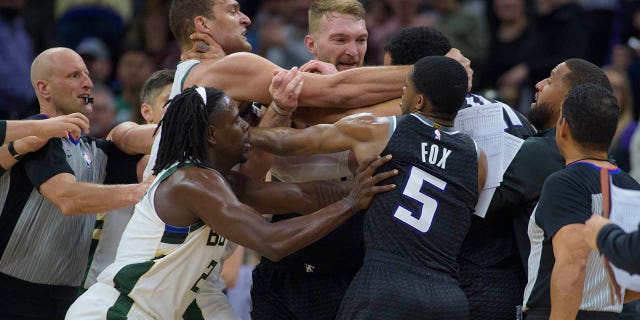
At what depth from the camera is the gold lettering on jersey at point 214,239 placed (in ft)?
18.0

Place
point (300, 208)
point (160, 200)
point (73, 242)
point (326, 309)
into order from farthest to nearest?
point (73, 242)
point (326, 309)
point (300, 208)
point (160, 200)

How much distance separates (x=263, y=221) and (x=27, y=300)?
2194 millimetres

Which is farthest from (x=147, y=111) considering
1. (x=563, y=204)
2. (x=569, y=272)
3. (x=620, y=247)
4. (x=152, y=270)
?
(x=620, y=247)

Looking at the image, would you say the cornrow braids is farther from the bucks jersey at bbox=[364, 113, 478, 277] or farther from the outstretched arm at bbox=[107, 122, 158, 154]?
the outstretched arm at bbox=[107, 122, 158, 154]

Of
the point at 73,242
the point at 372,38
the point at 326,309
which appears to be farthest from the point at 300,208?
the point at 372,38

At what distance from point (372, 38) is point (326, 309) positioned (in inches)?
282

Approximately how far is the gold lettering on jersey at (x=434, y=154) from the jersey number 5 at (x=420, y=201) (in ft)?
0.24

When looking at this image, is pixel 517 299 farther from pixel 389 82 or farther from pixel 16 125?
pixel 16 125

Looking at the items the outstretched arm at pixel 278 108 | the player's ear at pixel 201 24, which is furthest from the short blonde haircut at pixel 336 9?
the outstretched arm at pixel 278 108

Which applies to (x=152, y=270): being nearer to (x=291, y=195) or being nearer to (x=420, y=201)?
(x=291, y=195)

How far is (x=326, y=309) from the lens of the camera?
20.4ft

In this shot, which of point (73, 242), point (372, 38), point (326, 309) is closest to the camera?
point (326, 309)

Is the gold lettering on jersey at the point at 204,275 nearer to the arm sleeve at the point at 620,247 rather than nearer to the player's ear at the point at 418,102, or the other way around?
the player's ear at the point at 418,102

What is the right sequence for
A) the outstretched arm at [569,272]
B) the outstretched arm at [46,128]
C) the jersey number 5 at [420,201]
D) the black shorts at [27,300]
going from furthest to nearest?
the black shorts at [27,300] → the outstretched arm at [46,128] → the jersey number 5 at [420,201] → the outstretched arm at [569,272]
